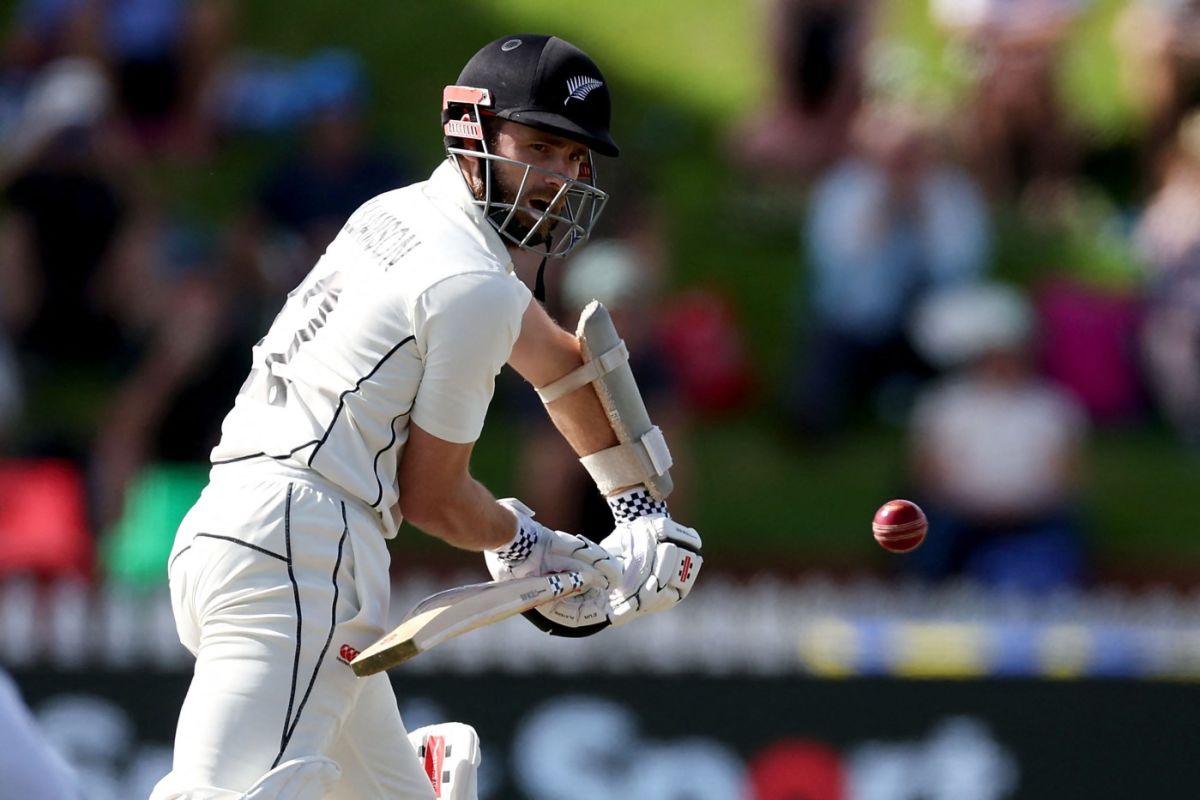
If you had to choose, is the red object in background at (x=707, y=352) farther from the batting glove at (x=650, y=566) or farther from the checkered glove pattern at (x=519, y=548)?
the checkered glove pattern at (x=519, y=548)

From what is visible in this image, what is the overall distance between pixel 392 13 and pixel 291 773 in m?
8.13

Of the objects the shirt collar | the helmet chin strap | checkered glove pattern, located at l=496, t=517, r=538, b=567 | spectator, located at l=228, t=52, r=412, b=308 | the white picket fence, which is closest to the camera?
the shirt collar

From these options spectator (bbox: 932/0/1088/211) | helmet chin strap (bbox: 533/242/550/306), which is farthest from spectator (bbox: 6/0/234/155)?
→ helmet chin strap (bbox: 533/242/550/306)

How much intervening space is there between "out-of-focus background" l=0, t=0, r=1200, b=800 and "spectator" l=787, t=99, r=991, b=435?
0.02 metres

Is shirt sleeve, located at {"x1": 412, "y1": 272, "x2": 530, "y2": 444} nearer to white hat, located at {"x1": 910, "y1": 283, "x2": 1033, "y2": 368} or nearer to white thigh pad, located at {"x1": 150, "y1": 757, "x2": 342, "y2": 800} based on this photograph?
white thigh pad, located at {"x1": 150, "y1": 757, "x2": 342, "y2": 800}

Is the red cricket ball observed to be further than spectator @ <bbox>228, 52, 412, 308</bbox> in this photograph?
No

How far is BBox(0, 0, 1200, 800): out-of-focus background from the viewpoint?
6262 millimetres

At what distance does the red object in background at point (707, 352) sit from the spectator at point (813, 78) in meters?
0.91

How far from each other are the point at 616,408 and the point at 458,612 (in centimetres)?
61

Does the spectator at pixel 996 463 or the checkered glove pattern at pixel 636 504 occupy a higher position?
the spectator at pixel 996 463

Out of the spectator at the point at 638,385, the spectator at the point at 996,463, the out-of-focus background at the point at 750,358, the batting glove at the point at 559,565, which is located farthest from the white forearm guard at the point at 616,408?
the spectator at the point at 996,463

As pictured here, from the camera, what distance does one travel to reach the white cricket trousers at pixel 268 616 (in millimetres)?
3408

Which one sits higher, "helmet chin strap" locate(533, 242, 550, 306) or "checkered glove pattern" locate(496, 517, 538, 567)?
"helmet chin strap" locate(533, 242, 550, 306)

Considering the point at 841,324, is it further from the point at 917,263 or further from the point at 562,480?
the point at 562,480
